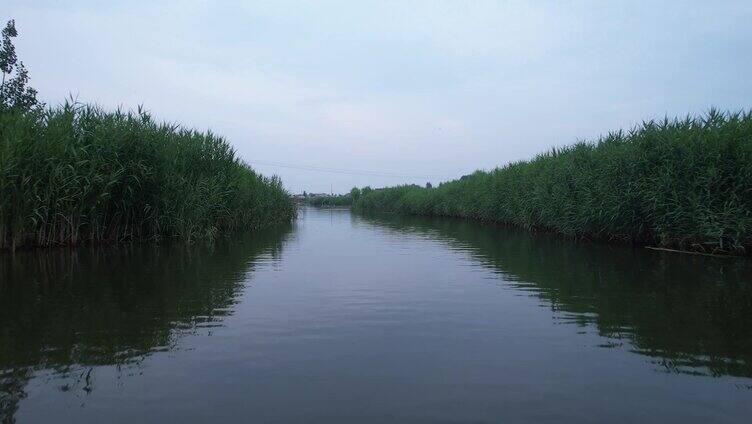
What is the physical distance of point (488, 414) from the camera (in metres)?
3.53

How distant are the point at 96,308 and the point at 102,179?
7326 mm

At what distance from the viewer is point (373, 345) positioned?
5133mm

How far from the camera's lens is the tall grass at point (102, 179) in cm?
1166

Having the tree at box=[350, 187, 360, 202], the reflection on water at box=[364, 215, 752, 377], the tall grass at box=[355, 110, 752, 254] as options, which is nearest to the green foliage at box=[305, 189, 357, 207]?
the tree at box=[350, 187, 360, 202]

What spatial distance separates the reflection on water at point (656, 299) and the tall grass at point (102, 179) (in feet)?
30.0

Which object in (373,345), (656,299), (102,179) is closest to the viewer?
(373,345)

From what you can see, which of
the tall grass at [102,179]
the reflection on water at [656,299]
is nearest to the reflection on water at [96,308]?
the tall grass at [102,179]

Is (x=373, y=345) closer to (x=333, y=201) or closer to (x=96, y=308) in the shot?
(x=96, y=308)

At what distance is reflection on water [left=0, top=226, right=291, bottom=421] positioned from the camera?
4445mm

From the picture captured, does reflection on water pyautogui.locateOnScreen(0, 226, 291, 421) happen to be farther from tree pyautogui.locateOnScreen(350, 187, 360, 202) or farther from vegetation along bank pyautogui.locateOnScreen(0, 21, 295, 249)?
tree pyautogui.locateOnScreen(350, 187, 360, 202)

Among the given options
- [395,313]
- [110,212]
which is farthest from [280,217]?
[395,313]

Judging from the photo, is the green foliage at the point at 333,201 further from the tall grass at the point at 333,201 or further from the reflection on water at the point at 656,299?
the reflection on water at the point at 656,299

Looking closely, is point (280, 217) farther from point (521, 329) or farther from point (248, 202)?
point (521, 329)

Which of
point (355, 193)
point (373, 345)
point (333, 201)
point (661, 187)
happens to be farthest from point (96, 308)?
point (333, 201)
